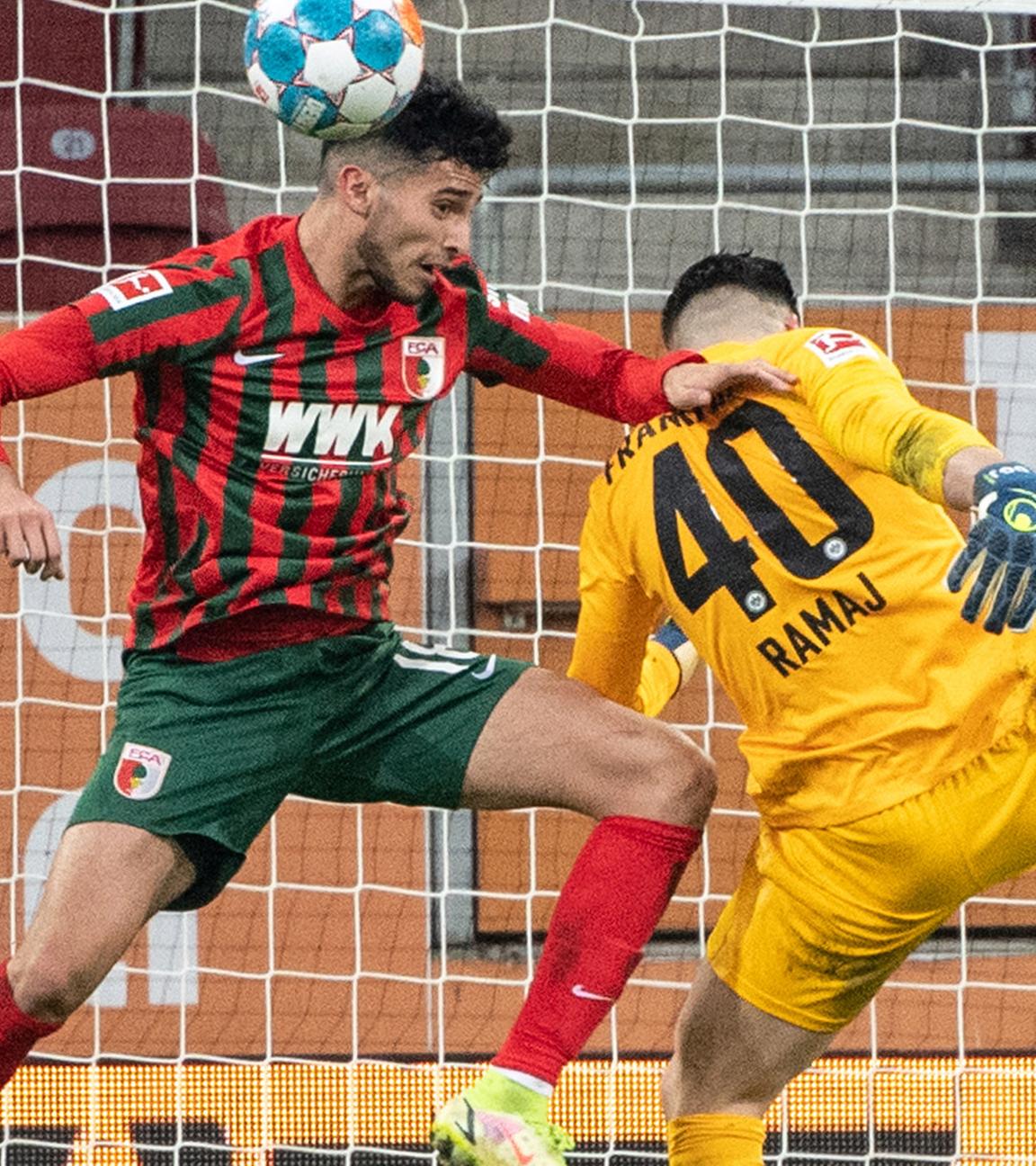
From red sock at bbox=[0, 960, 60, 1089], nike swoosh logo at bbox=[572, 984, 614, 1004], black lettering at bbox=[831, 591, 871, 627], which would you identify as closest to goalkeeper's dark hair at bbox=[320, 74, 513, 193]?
black lettering at bbox=[831, 591, 871, 627]

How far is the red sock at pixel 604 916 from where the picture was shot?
2904mm

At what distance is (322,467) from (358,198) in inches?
15.1

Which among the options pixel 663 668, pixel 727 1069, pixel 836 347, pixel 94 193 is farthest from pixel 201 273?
pixel 94 193

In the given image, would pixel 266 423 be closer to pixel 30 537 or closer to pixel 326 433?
pixel 326 433

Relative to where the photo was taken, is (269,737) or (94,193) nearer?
(269,737)

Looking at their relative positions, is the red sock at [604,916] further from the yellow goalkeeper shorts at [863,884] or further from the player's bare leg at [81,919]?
the player's bare leg at [81,919]

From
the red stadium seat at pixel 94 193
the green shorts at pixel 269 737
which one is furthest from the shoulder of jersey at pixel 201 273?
the red stadium seat at pixel 94 193

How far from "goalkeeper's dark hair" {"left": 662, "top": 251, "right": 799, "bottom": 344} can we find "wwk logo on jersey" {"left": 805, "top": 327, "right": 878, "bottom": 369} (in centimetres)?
26

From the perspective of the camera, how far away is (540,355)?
3.22m

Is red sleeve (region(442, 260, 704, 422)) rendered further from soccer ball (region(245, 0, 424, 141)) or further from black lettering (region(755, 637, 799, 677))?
black lettering (region(755, 637, 799, 677))

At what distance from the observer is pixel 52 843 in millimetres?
4398

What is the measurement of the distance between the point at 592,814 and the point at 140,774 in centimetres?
63

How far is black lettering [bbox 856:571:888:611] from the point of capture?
2.86 metres

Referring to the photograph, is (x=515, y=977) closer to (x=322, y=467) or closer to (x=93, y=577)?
(x=93, y=577)
